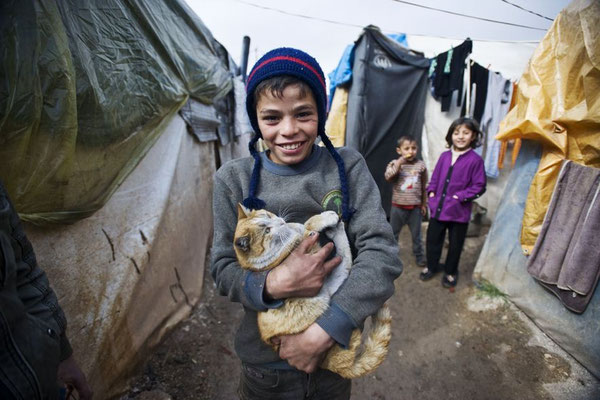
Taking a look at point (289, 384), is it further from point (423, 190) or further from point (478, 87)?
point (478, 87)

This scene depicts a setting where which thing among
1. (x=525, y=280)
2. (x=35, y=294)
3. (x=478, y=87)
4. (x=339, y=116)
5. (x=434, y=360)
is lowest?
(x=434, y=360)

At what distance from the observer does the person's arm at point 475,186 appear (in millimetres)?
2795

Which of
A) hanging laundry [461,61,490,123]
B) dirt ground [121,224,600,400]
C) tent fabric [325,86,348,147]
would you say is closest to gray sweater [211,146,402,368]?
dirt ground [121,224,600,400]

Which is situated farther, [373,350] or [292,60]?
[373,350]

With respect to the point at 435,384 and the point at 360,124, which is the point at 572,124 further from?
the point at 360,124

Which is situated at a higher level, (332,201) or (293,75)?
(293,75)

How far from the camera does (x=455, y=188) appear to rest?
2.92m

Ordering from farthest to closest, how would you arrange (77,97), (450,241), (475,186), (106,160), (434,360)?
Answer: (450,241) → (475,186) → (434,360) → (106,160) → (77,97)

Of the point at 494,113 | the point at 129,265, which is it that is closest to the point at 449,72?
the point at 494,113

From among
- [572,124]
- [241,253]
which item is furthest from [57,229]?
[572,124]

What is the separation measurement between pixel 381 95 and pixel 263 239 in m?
4.47

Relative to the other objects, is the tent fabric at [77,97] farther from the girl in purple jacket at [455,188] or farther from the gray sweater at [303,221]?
the girl in purple jacket at [455,188]

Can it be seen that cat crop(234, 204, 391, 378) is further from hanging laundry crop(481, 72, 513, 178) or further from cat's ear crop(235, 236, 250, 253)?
hanging laundry crop(481, 72, 513, 178)

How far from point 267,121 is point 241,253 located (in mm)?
534
